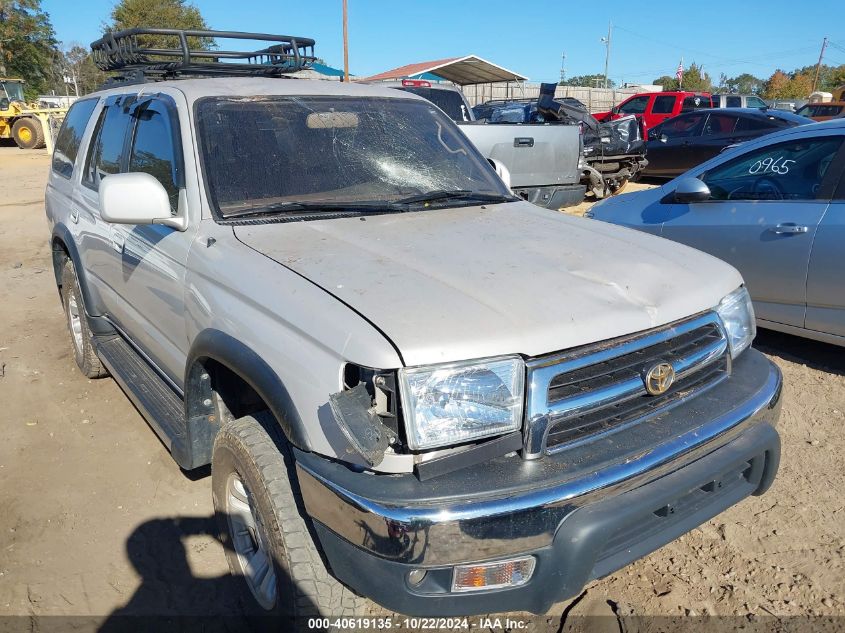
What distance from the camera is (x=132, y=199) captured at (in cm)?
261

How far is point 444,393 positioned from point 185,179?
5.51ft

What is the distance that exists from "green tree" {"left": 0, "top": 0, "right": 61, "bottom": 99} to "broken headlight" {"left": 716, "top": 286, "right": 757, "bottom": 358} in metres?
52.3

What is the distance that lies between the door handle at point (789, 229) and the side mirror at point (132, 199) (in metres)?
3.87

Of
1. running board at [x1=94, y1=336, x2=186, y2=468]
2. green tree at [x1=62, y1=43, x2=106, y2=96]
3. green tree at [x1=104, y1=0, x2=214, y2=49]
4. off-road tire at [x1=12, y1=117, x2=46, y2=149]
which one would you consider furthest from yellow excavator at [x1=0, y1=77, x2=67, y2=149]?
green tree at [x1=62, y1=43, x2=106, y2=96]

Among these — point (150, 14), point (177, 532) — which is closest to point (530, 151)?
point (177, 532)

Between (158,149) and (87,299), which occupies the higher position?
(158,149)

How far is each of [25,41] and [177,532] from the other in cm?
5616

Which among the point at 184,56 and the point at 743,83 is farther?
the point at 743,83

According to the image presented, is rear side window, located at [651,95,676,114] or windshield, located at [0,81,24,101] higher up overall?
windshield, located at [0,81,24,101]

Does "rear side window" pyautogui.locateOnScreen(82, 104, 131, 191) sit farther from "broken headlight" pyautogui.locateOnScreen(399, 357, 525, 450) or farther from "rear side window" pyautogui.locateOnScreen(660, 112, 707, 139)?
"rear side window" pyautogui.locateOnScreen(660, 112, 707, 139)

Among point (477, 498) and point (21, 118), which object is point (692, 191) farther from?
point (21, 118)

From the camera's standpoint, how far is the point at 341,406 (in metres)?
1.80

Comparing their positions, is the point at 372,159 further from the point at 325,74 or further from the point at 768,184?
the point at 325,74

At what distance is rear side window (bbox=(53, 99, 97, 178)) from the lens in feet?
14.6
